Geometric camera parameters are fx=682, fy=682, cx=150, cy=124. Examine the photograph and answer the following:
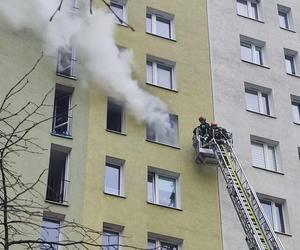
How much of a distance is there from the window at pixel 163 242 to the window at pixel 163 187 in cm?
108

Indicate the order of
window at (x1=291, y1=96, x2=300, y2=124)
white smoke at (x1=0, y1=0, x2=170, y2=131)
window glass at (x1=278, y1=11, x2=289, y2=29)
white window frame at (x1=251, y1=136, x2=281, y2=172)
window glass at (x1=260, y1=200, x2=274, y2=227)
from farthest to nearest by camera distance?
window glass at (x1=278, y1=11, x2=289, y2=29) → window at (x1=291, y1=96, x2=300, y2=124) → white window frame at (x1=251, y1=136, x2=281, y2=172) → window glass at (x1=260, y1=200, x2=274, y2=227) → white smoke at (x1=0, y1=0, x2=170, y2=131)

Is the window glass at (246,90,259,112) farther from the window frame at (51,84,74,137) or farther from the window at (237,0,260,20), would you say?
the window frame at (51,84,74,137)

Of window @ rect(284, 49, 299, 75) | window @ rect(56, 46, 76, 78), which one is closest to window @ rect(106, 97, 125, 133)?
window @ rect(56, 46, 76, 78)

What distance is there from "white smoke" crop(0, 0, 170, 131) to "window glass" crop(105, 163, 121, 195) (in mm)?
1885

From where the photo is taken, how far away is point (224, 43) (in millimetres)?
23453

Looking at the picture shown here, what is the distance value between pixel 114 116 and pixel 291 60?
832cm

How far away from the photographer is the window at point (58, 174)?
57.8 feet

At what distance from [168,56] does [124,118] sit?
10.4 feet

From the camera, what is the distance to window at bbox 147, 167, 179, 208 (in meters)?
18.8

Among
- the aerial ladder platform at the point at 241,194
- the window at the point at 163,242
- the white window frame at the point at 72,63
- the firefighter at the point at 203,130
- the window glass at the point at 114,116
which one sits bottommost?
the window at the point at 163,242

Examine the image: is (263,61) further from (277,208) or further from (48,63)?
(48,63)

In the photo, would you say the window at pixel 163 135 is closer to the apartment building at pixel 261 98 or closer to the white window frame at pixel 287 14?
the apartment building at pixel 261 98

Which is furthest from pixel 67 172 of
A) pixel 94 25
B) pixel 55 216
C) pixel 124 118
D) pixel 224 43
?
pixel 224 43

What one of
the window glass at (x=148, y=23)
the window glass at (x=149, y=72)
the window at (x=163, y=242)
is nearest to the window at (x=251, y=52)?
the window glass at (x=148, y=23)
